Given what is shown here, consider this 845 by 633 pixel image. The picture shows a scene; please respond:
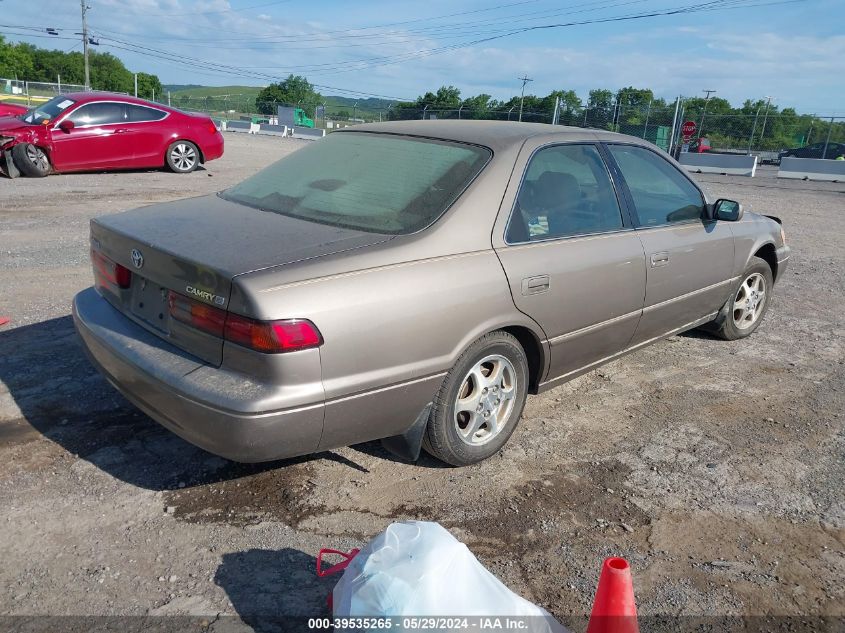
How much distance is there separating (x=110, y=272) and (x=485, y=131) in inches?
80.2

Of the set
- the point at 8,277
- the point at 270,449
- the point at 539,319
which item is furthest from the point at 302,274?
the point at 8,277

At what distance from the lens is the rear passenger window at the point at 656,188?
4273 mm

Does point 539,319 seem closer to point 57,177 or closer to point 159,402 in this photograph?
point 159,402

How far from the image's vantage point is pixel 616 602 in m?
2.12

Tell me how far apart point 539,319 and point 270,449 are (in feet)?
4.88

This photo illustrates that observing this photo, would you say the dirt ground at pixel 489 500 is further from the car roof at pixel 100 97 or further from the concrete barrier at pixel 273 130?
the concrete barrier at pixel 273 130

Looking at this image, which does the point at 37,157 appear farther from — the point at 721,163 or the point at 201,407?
the point at 721,163

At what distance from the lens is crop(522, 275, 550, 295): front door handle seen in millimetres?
3357

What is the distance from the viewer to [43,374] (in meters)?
4.15

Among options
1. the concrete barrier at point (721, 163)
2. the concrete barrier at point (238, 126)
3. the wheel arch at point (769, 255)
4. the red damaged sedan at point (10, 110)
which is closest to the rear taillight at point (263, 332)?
the wheel arch at point (769, 255)

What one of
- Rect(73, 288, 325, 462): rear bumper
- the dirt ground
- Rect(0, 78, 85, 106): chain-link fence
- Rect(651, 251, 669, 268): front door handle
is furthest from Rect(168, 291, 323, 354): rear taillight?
Rect(0, 78, 85, 106): chain-link fence

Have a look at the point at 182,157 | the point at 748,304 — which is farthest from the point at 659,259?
the point at 182,157

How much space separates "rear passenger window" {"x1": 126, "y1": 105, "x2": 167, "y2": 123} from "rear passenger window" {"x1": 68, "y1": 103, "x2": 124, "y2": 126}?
172 mm

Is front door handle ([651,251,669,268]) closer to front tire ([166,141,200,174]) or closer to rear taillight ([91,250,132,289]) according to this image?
rear taillight ([91,250,132,289])
